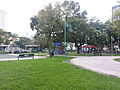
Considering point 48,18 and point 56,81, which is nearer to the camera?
point 56,81

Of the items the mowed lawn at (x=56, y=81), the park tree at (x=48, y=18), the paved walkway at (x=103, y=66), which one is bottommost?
the paved walkway at (x=103, y=66)

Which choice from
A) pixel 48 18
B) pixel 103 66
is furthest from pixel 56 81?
pixel 48 18

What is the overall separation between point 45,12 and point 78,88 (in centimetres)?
1993

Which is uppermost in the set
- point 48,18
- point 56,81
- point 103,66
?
point 48,18

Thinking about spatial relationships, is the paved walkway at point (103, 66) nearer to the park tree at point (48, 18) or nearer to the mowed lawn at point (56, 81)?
the mowed lawn at point (56, 81)

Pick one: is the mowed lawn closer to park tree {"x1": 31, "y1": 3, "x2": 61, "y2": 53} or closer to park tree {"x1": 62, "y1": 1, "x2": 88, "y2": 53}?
park tree {"x1": 31, "y1": 3, "x2": 61, "y2": 53}

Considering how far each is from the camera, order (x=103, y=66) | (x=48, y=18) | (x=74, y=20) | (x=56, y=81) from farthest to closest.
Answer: (x=74, y=20) → (x=48, y=18) → (x=103, y=66) → (x=56, y=81)

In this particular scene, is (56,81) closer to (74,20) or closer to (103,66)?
(103,66)

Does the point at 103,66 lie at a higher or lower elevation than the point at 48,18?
lower

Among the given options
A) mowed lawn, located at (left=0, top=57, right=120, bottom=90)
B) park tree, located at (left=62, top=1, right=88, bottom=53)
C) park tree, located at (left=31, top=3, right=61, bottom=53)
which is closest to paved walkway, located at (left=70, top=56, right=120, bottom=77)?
mowed lawn, located at (left=0, top=57, right=120, bottom=90)

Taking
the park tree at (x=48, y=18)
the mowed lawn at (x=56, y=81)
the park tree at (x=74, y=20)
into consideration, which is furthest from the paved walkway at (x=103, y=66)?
the park tree at (x=74, y=20)

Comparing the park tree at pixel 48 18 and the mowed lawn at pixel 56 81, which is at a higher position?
the park tree at pixel 48 18

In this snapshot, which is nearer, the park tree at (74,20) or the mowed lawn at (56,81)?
the mowed lawn at (56,81)

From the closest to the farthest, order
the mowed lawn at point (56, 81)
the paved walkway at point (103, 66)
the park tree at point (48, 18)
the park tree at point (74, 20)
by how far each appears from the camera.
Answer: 1. the mowed lawn at point (56, 81)
2. the paved walkway at point (103, 66)
3. the park tree at point (48, 18)
4. the park tree at point (74, 20)
